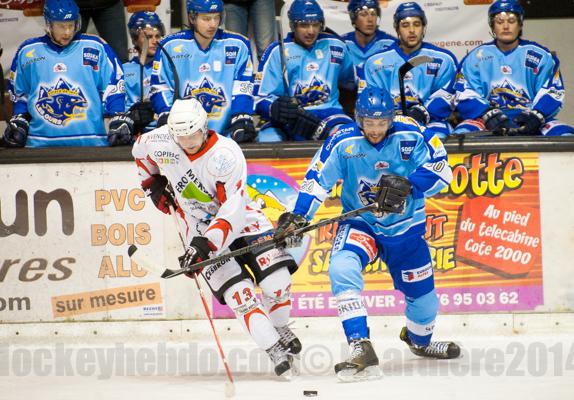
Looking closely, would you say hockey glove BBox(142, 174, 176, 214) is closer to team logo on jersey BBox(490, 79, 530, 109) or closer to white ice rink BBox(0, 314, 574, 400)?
white ice rink BBox(0, 314, 574, 400)

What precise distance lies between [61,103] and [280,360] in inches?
95.6

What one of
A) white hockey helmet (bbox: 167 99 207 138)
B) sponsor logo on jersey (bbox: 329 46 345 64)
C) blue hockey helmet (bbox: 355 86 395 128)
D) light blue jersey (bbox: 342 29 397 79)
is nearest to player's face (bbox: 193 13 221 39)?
sponsor logo on jersey (bbox: 329 46 345 64)

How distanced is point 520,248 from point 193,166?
2195 mm

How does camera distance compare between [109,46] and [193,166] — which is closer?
[193,166]

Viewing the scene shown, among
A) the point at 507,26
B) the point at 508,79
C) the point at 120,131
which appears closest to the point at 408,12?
the point at 507,26

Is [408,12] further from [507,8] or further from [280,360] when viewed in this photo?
[280,360]

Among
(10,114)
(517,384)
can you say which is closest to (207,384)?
(517,384)

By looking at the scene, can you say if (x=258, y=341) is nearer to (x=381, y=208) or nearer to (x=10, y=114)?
(x=381, y=208)

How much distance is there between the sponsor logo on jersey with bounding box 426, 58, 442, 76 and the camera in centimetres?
661

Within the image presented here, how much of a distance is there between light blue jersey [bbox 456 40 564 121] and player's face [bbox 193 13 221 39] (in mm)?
1586

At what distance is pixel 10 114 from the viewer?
743 cm

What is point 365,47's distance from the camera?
22.7 feet

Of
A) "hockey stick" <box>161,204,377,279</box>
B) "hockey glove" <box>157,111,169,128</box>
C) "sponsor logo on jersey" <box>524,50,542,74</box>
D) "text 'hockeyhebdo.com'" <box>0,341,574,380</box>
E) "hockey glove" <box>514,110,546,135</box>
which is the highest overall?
"sponsor logo on jersey" <box>524,50,542,74</box>

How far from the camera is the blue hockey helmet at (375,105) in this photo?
16.7 ft
